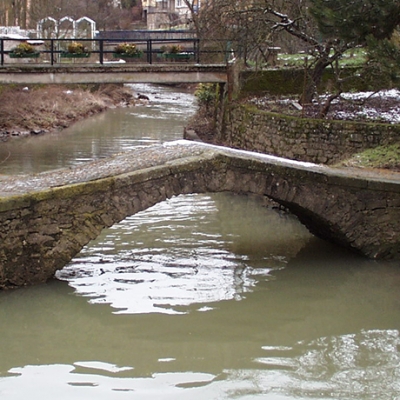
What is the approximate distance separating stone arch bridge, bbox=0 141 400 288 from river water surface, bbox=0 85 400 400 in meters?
0.52

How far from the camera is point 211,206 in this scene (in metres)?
16.6

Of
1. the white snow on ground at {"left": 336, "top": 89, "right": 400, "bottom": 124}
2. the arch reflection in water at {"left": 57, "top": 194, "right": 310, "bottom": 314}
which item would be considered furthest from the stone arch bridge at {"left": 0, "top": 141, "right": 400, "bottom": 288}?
the white snow on ground at {"left": 336, "top": 89, "right": 400, "bottom": 124}

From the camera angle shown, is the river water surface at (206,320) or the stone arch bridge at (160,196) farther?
the stone arch bridge at (160,196)

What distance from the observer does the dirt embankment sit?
101ft

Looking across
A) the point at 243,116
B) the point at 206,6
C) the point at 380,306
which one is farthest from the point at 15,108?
the point at 380,306

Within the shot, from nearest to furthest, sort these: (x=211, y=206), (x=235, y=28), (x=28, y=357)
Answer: (x=28, y=357)
(x=211, y=206)
(x=235, y=28)

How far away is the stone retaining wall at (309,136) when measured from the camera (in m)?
15.9

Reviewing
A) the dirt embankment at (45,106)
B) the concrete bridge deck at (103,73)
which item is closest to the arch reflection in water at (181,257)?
the concrete bridge deck at (103,73)

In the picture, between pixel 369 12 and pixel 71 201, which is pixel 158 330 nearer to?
pixel 71 201

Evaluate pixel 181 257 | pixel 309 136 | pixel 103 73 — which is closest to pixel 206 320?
pixel 181 257

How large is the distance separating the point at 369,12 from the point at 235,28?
41.6 ft

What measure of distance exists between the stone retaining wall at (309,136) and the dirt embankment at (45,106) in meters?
13.5

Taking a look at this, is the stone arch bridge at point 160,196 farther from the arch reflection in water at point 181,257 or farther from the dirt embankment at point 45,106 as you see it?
the dirt embankment at point 45,106

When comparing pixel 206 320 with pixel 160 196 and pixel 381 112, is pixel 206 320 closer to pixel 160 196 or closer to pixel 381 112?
pixel 160 196
